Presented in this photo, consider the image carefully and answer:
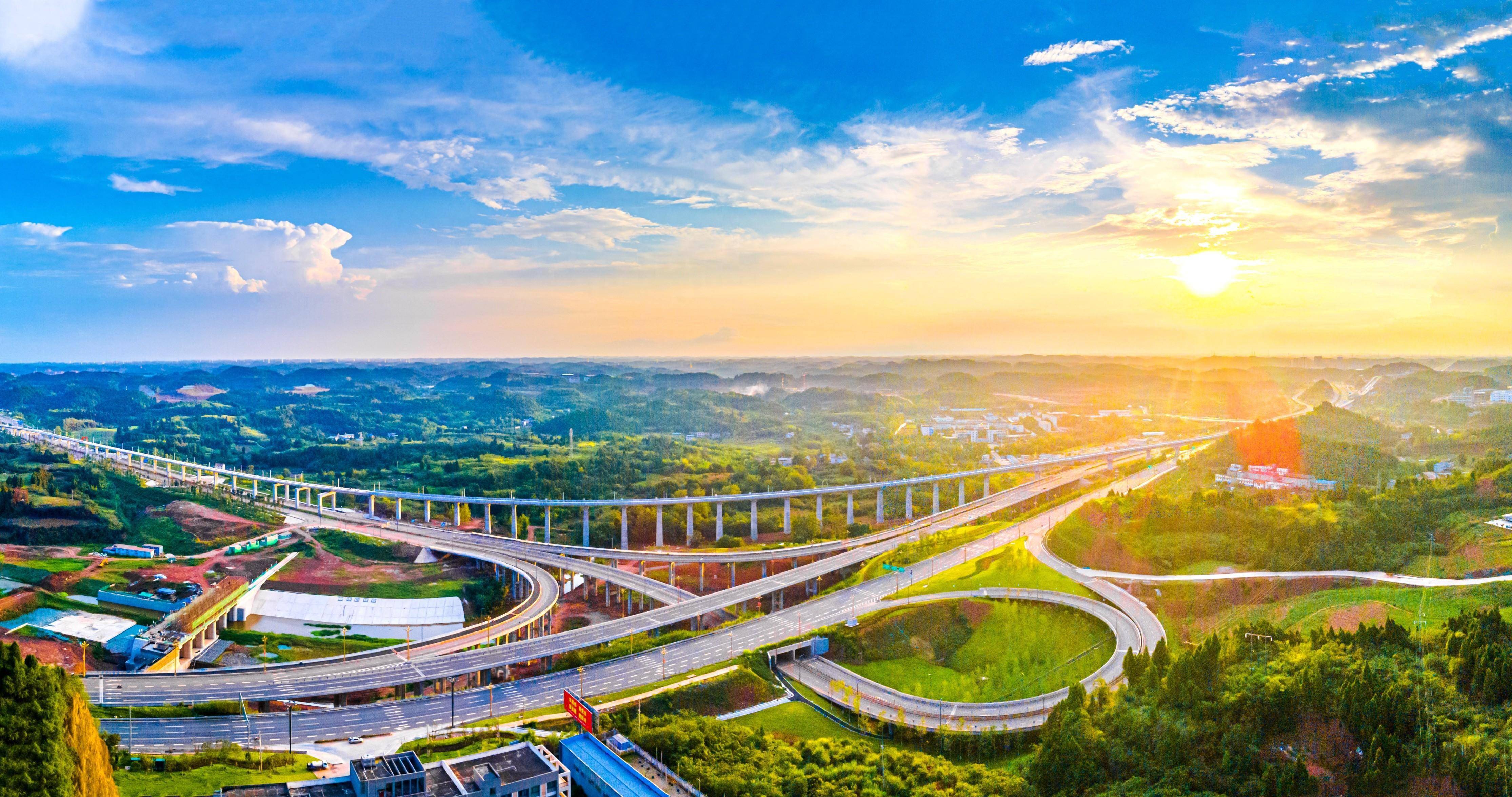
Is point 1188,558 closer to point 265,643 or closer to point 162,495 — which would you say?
point 265,643

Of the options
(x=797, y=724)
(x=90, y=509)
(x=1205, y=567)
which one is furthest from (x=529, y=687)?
(x=90, y=509)

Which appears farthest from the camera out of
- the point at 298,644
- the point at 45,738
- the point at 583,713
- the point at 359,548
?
the point at 359,548

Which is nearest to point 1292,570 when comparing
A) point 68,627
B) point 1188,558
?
point 1188,558

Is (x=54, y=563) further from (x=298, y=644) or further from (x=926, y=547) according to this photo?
(x=926, y=547)

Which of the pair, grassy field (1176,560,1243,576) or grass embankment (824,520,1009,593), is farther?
grass embankment (824,520,1009,593)

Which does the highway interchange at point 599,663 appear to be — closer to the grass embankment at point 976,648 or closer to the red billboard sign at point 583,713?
the grass embankment at point 976,648

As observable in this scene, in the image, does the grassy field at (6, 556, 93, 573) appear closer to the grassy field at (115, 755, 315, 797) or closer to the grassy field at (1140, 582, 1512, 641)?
the grassy field at (115, 755, 315, 797)

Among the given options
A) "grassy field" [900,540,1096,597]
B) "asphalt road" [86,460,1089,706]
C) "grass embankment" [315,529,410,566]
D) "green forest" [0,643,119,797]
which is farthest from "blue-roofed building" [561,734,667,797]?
"grass embankment" [315,529,410,566]
